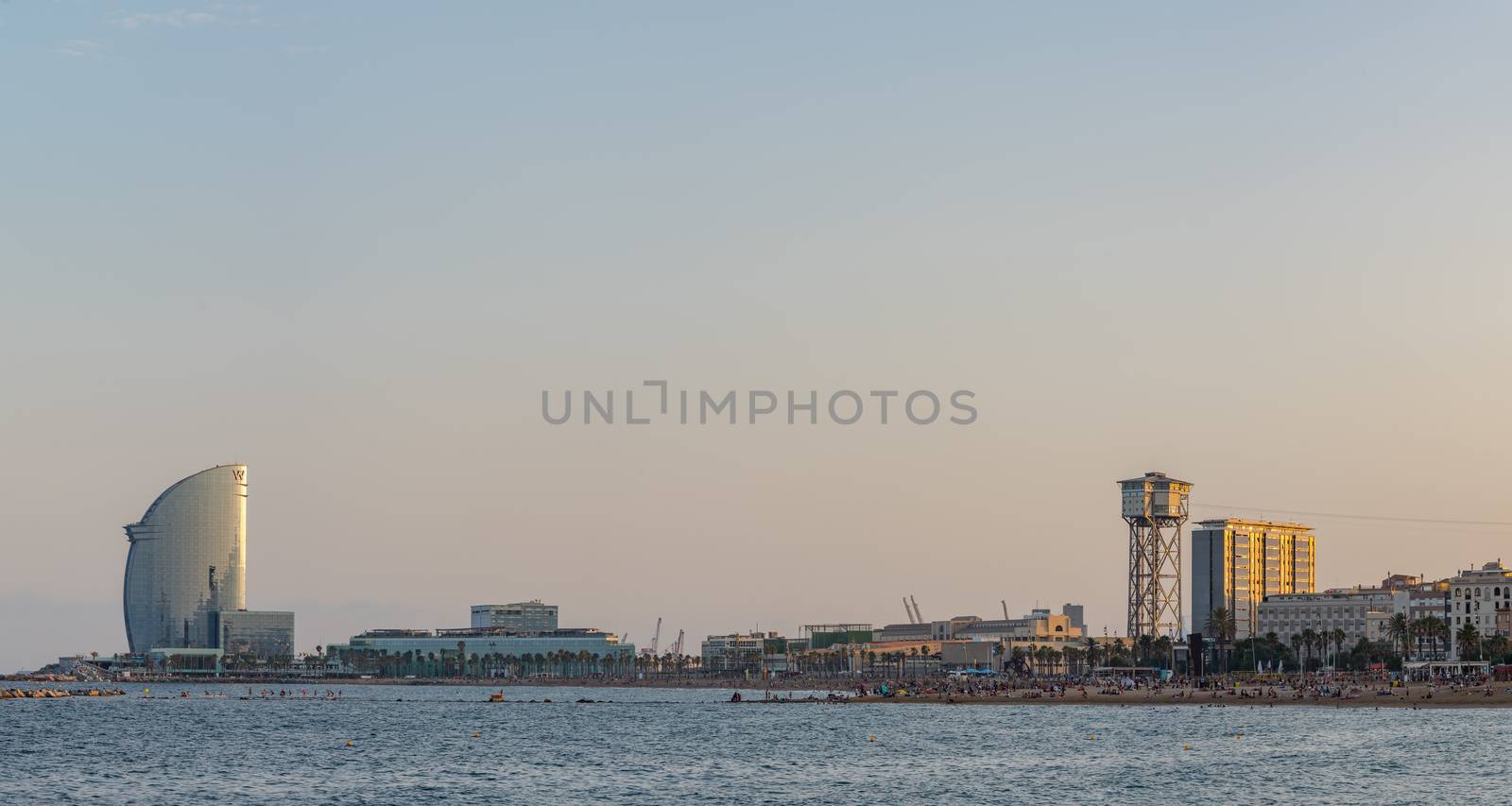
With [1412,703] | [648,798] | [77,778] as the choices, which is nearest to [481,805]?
[648,798]

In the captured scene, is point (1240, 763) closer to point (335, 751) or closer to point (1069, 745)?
point (1069, 745)

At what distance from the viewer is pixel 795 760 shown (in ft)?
405

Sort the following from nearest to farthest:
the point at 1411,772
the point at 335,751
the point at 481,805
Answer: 1. the point at 481,805
2. the point at 1411,772
3. the point at 335,751

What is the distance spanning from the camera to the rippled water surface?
99000 millimetres

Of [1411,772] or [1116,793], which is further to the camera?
[1411,772]

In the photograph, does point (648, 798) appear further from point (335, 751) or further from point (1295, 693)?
point (1295, 693)

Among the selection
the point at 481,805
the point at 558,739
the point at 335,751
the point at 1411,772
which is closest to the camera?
the point at 481,805

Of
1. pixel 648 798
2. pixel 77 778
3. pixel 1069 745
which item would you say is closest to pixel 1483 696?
pixel 1069 745

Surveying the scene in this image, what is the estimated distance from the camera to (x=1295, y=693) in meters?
190

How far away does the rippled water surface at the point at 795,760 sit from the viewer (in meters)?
99.0

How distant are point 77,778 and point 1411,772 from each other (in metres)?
80.5

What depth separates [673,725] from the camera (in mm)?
173750

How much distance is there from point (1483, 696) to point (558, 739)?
91.3 metres

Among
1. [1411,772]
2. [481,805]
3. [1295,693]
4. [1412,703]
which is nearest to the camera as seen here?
[481,805]
